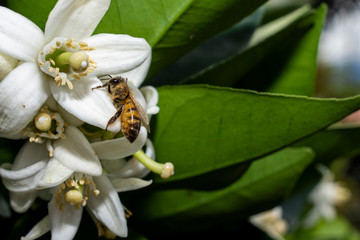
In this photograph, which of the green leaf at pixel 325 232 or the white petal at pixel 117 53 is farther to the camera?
the green leaf at pixel 325 232

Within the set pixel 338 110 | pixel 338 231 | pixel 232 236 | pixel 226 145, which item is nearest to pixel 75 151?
pixel 226 145

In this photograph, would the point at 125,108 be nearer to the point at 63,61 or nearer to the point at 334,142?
the point at 63,61

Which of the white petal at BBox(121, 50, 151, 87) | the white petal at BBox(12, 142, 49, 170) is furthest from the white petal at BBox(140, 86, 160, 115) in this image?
the white petal at BBox(12, 142, 49, 170)

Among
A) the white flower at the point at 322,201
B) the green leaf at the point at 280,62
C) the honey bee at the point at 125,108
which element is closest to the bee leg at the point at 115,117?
the honey bee at the point at 125,108

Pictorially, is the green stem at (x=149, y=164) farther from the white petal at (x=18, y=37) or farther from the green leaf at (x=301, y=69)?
the green leaf at (x=301, y=69)

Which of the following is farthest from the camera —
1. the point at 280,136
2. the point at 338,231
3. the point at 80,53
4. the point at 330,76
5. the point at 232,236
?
the point at 330,76

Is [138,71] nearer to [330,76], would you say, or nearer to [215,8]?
[215,8]

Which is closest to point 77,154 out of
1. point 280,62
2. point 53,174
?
point 53,174
